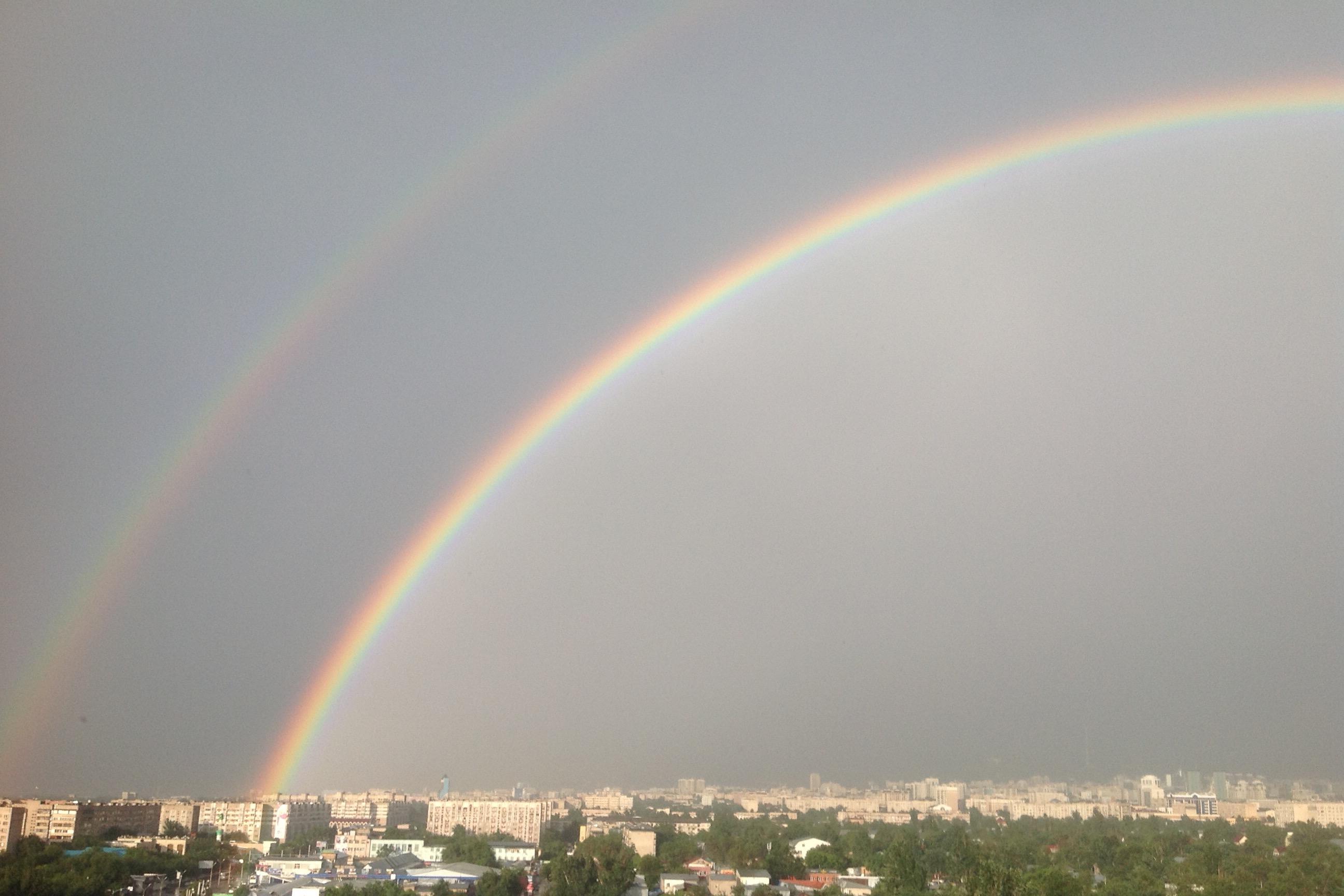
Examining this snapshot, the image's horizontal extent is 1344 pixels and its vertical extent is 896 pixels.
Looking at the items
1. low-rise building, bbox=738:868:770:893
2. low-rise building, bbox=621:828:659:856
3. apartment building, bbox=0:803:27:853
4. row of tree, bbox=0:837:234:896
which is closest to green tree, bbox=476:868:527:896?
low-rise building, bbox=738:868:770:893

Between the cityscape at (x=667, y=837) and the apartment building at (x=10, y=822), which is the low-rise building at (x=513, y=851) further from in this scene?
the apartment building at (x=10, y=822)

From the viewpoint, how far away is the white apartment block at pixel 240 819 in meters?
41.7

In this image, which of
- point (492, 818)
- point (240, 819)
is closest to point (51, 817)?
point (240, 819)

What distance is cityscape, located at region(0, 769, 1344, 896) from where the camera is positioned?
21047 mm

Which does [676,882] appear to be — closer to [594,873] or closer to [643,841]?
[594,873]

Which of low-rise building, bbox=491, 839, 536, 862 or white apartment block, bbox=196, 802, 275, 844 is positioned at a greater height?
white apartment block, bbox=196, 802, 275, 844

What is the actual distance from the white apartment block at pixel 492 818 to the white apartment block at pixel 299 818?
4633 mm

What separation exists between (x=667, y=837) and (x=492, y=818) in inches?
571

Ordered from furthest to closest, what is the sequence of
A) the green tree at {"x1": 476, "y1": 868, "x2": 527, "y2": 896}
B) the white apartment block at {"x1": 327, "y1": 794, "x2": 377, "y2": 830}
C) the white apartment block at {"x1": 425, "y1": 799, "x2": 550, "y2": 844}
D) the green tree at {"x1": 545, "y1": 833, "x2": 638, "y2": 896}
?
the white apartment block at {"x1": 327, "y1": 794, "x2": 377, "y2": 830}, the white apartment block at {"x1": 425, "y1": 799, "x2": 550, "y2": 844}, the green tree at {"x1": 476, "y1": 868, "x2": 527, "y2": 896}, the green tree at {"x1": 545, "y1": 833, "x2": 638, "y2": 896}

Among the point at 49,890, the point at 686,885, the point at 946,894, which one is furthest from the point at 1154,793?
the point at 49,890

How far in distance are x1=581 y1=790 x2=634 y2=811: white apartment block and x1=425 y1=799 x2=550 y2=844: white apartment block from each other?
16858 mm

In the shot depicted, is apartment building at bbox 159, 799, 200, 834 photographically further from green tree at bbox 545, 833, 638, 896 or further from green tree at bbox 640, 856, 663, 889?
green tree at bbox 545, 833, 638, 896

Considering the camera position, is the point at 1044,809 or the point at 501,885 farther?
the point at 1044,809

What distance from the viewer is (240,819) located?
1710 inches
